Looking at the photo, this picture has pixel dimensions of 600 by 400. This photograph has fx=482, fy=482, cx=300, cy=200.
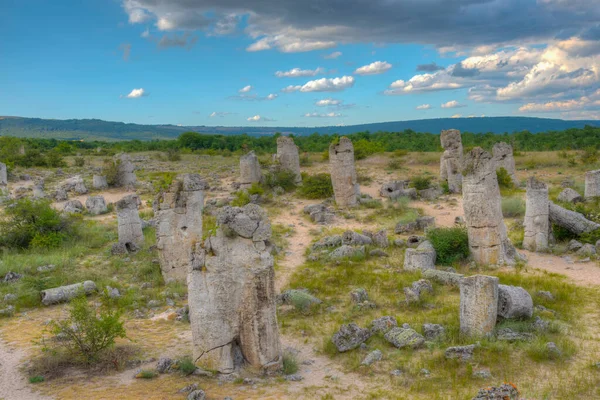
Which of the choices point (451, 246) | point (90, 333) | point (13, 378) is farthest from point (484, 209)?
point (13, 378)

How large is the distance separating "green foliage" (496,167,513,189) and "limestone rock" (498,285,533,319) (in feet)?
49.5

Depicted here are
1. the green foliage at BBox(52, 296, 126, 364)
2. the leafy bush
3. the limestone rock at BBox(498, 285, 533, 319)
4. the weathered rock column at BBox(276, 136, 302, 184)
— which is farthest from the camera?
the weathered rock column at BBox(276, 136, 302, 184)

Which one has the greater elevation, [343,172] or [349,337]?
[343,172]

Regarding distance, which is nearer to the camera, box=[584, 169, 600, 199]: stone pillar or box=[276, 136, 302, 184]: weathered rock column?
box=[584, 169, 600, 199]: stone pillar

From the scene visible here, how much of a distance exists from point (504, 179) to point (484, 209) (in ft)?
38.4

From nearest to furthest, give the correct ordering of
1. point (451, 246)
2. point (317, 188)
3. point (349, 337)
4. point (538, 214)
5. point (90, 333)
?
point (90, 333)
point (349, 337)
point (451, 246)
point (538, 214)
point (317, 188)

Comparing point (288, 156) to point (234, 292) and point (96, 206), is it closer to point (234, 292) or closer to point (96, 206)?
point (96, 206)

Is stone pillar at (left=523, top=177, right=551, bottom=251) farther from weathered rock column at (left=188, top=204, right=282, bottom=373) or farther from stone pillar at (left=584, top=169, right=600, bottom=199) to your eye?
weathered rock column at (left=188, top=204, right=282, bottom=373)

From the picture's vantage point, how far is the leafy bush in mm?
12164

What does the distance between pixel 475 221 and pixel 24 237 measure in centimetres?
1255

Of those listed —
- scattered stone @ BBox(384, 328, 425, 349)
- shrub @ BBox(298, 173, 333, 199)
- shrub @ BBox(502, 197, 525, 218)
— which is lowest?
scattered stone @ BBox(384, 328, 425, 349)

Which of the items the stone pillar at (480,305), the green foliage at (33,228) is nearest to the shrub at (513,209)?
the stone pillar at (480,305)

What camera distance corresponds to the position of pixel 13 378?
6.88 m


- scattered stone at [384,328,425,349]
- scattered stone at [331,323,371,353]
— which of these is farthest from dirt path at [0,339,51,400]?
scattered stone at [384,328,425,349]
